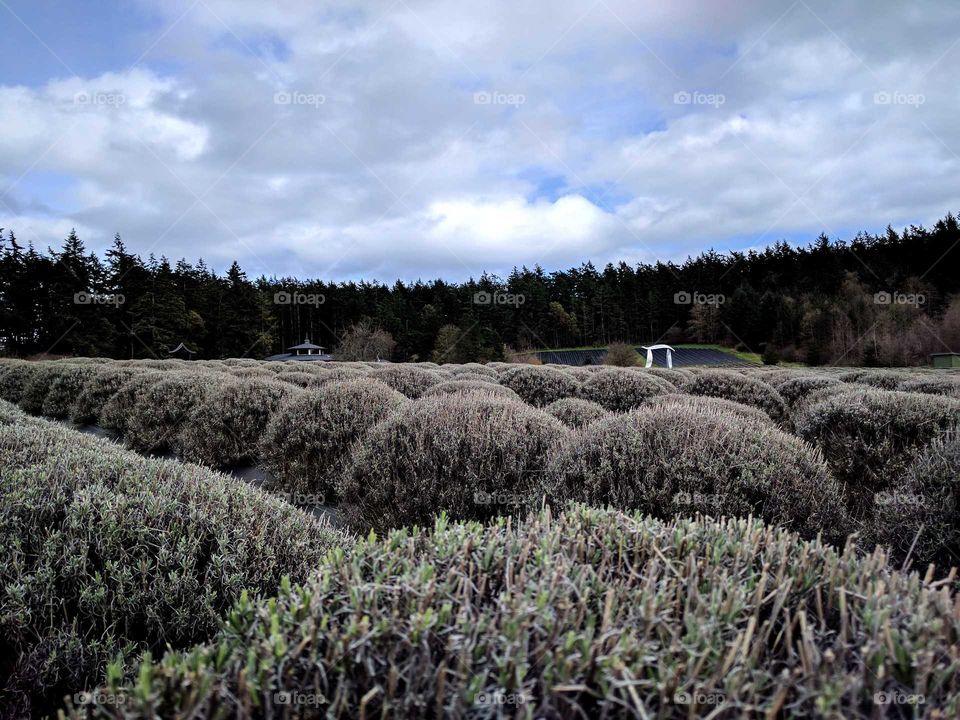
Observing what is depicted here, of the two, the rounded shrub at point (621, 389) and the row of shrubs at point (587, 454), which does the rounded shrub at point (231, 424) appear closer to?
the row of shrubs at point (587, 454)

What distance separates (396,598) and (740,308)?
64228 millimetres

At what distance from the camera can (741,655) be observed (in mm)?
1268

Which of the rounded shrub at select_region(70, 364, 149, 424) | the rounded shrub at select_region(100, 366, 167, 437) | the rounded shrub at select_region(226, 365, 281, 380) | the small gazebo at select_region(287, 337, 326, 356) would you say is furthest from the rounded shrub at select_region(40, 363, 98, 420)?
the small gazebo at select_region(287, 337, 326, 356)

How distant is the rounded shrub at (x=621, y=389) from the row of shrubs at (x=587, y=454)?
2654 millimetres

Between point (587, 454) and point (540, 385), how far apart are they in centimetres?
755

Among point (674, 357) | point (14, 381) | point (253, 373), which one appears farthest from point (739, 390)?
point (674, 357)

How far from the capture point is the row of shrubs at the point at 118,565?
2.83 metres

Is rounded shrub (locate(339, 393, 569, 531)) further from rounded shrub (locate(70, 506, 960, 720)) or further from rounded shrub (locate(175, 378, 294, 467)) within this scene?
rounded shrub (locate(175, 378, 294, 467))

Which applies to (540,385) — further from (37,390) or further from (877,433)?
(37,390)

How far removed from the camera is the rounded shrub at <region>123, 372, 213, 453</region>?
9.66 meters

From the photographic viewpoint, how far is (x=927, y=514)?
13.3 ft

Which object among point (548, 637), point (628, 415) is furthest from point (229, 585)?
point (628, 415)

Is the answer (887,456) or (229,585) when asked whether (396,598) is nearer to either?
(229,585)

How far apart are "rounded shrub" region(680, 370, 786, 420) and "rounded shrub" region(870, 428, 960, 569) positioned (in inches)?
248
